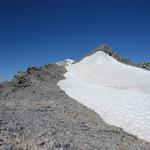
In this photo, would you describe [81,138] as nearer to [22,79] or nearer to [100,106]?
[100,106]

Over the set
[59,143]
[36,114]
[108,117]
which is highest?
[108,117]

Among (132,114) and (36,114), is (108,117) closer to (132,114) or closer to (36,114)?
(132,114)

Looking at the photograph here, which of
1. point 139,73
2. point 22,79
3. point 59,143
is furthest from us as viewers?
point 139,73

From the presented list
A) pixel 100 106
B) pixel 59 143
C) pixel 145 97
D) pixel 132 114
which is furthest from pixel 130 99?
pixel 59 143

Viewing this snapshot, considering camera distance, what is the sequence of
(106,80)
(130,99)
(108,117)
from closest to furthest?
(108,117), (130,99), (106,80)

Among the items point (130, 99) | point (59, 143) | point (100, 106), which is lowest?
point (59, 143)

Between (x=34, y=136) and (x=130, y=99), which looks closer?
(x=34, y=136)

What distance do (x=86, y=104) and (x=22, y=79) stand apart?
11.4 meters

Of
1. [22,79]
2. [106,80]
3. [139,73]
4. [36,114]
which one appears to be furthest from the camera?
[106,80]

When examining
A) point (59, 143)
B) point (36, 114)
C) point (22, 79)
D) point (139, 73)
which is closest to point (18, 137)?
point (59, 143)

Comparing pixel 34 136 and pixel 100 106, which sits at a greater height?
pixel 100 106

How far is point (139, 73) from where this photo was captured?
3247 centimetres

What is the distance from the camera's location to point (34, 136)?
886 cm

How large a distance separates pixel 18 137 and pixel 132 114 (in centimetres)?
934
